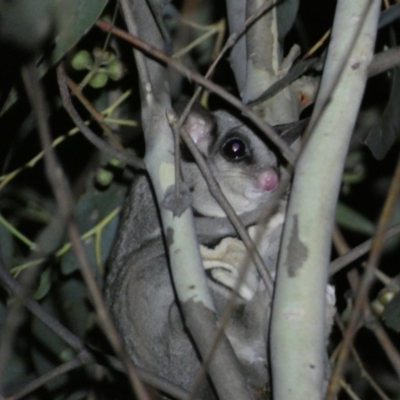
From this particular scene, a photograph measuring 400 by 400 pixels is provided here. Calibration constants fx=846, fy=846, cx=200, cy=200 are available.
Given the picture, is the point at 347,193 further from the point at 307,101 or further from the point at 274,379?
the point at 274,379

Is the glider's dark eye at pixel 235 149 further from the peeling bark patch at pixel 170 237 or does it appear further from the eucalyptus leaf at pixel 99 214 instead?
the peeling bark patch at pixel 170 237

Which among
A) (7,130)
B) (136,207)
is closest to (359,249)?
(136,207)

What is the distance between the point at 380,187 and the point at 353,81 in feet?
6.95

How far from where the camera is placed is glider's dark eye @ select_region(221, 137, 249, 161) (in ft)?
11.9

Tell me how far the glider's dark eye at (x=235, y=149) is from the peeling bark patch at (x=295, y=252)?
1.70 metres

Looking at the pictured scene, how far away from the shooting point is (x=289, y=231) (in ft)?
6.41

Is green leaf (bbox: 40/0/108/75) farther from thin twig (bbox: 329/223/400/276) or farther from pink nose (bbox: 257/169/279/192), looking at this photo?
pink nose (bbox: 257/169/279/192)

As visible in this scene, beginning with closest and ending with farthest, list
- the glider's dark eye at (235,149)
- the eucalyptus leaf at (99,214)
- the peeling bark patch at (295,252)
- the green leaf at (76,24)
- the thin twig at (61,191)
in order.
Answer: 1. the thin twig at (61,191)
2. the peeling bark patch at (295,252)
3. the green leaf at (76,24)
4. the glider's dark eye at (235,149)
5. the eucalyptus leaf at (99,214)

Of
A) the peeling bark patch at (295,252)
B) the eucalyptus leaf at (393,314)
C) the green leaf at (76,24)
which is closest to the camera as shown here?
the peeling bark patch at (295,252)

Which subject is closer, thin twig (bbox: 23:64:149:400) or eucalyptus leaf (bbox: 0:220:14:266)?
thin twig (bbox: 23:64:149:400)

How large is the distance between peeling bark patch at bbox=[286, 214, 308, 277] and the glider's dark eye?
170 cm

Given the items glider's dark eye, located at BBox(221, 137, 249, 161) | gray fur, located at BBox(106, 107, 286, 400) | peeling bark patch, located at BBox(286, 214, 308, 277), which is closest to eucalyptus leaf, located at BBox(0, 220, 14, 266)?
gray fur, located at BBox(106, 107, 286, 400)

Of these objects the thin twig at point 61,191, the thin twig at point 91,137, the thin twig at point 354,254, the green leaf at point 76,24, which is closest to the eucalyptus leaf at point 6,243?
the thin twig at point 91,137

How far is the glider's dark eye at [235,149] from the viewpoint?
364 cm
